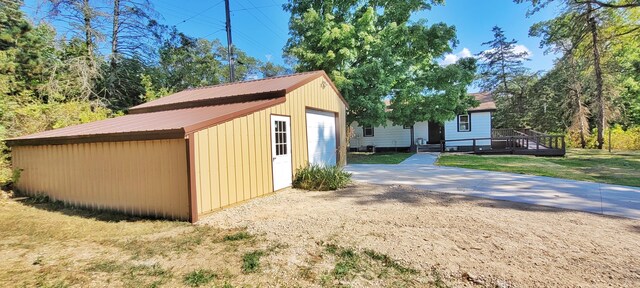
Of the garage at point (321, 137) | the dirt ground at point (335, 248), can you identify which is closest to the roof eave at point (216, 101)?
the garage at point (321, 137)

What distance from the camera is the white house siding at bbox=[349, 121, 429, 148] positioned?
789 inches

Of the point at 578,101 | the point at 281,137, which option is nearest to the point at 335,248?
the point at 281,137

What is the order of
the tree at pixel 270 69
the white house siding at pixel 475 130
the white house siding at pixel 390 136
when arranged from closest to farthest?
the white house siding at pixel 475 130 → the white house siding at pixel 390 136 → the tree at pixel 270 69

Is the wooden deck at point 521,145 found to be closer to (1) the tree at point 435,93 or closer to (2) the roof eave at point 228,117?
(1) the tree at point 435,93

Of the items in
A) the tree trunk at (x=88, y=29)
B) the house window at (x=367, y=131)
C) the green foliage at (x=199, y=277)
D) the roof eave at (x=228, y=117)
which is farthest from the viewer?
the house window at (x=367, y=131)

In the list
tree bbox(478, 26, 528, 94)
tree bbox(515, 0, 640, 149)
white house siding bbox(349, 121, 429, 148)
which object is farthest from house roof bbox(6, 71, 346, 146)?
tree bbox(478, 26, 528, 94)

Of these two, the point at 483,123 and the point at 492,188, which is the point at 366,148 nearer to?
the point at 483,123

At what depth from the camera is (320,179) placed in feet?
26.2

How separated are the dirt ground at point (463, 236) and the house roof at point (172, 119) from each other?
1.77 m

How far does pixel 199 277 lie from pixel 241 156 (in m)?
3.44

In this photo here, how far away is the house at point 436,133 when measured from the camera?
1875 cm

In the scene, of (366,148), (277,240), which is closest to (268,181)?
(277,240)

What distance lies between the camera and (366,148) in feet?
Answer: 68.9

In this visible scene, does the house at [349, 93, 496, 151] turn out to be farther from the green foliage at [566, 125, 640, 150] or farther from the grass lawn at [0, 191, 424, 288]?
the grass lawn at [0, 191, 424, 288]
